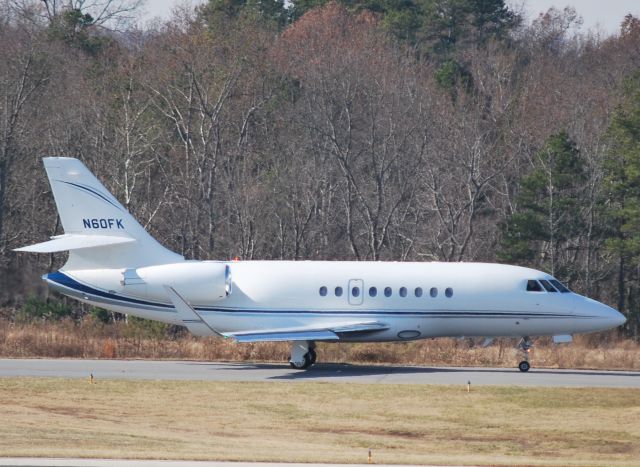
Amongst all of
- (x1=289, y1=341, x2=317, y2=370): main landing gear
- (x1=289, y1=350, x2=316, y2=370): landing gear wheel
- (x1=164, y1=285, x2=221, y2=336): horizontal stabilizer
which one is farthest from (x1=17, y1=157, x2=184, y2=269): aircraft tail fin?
(x1=289, y1=350, x2=316, y2=370): landing gear wheel

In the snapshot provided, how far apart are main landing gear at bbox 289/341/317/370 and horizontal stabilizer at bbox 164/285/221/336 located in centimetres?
211

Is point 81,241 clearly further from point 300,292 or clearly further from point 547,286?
point 547,286

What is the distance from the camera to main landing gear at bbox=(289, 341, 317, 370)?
3300 centimetres

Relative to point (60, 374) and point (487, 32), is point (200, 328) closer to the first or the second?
point (60, 374)

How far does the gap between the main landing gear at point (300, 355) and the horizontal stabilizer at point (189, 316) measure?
2.11 m

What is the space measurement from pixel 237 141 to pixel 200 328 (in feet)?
88.0

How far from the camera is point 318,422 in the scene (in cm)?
2509

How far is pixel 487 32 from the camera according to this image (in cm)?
8844

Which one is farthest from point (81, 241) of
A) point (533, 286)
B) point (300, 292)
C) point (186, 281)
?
point (533, 286)

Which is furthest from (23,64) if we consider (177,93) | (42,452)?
(42,452)

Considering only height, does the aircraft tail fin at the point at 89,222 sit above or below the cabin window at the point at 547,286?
above

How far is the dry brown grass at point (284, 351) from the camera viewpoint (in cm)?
3625

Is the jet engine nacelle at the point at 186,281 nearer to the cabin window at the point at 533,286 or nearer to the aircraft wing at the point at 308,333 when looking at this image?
the aircraft wing at the point at 308,333

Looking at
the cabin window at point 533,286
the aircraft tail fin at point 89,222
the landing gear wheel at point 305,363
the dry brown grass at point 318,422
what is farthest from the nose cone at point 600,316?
the aircraft tail fin at point 89,222
